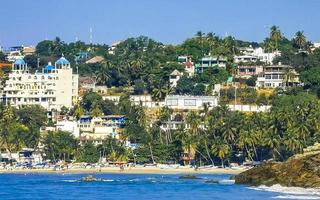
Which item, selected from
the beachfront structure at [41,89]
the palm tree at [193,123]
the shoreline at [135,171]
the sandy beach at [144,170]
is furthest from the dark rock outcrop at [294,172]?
the beachfront structure at [41,89]

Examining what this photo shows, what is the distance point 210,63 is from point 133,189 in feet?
185

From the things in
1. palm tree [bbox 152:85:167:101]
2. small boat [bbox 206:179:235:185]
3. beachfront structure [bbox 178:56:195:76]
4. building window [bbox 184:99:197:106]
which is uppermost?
beachfront structure [bbox 178:56:195:76]

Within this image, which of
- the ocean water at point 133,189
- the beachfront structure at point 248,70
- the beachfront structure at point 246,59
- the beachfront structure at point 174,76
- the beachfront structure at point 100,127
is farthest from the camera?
the beachfront structure at point 246,59

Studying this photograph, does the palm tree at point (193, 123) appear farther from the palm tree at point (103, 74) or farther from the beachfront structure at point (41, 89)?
the palm tree at point (103, 74)

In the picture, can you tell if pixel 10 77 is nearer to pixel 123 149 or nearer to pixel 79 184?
pixel 123 149

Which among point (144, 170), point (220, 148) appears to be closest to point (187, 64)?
point (144, 170)

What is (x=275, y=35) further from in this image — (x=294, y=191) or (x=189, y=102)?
(x=294, y=191)

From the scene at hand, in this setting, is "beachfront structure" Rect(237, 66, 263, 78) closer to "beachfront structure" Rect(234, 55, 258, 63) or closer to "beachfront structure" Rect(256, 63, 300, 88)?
"beachfront structure" Rect(256, 63, 300, 88)

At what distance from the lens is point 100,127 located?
4771 inches

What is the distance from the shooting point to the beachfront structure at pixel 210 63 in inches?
5605

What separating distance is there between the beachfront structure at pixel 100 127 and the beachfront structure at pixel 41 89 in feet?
31.8

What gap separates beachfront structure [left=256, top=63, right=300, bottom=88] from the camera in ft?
445

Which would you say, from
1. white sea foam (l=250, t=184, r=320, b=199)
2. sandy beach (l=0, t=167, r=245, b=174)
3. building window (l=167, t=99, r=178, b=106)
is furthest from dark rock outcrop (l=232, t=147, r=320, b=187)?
building window (l=167, t=99, r=178, b=106)

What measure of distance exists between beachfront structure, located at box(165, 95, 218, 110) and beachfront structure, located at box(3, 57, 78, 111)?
13.9 metres
